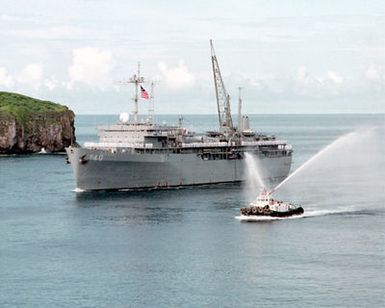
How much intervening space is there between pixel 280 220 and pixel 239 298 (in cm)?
3972

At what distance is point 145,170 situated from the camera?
150125mm

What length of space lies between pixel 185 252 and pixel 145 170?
59491 millimetres

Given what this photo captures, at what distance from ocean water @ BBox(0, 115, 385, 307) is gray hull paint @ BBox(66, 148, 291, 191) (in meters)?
4.05

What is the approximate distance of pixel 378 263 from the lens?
Answer: 85375mm

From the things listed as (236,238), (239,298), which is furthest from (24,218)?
(239,298)

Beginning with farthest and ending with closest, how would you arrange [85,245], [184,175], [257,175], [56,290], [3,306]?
[257,175]
[184,175]
[85,245]
[56,290]
[3,306]

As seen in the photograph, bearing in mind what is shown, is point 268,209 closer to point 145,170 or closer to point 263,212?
point 263,212

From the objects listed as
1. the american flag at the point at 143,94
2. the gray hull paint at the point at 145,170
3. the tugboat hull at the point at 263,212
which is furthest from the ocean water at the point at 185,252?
the american flag at the point at 143,94

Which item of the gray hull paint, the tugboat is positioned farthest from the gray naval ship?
the tugboat

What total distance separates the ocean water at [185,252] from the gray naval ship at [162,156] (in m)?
5.09

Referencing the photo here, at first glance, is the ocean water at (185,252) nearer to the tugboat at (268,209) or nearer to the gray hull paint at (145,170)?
the tugboat at (268,209)

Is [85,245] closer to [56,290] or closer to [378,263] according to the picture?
[56,290]

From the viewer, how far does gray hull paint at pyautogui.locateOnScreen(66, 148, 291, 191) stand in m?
144

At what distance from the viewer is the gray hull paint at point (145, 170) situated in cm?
14438
